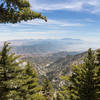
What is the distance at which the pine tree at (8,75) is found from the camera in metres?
10.3

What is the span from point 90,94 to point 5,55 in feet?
32.2

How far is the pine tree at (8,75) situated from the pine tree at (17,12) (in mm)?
6425

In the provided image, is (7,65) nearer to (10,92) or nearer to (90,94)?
(10,92)

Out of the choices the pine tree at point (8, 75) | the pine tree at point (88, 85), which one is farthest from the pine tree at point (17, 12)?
the pine tree at point (88, 85)

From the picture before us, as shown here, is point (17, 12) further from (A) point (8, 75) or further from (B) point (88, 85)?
(B) point (88, 85)

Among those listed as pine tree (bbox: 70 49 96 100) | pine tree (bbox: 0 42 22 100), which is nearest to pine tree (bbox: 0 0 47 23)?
pine tree (bbox: 0 42 22 100)

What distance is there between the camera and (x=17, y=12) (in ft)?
14.9

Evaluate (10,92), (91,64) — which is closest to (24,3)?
(10,92)

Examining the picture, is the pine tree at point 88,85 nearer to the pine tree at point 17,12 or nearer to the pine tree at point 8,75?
the pine tree at point 8,75

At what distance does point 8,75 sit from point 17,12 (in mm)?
8206

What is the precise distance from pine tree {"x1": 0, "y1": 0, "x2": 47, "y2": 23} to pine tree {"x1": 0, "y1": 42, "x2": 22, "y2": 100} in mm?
6425

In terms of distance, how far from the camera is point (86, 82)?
464 inches

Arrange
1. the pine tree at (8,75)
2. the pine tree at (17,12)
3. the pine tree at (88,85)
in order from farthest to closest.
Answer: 1. the pine tree at (88,85)
2. the pine tree at (8,75)
3. the pine tree at (17,12)

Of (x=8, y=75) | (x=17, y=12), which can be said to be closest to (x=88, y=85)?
(x=8, y=75)
